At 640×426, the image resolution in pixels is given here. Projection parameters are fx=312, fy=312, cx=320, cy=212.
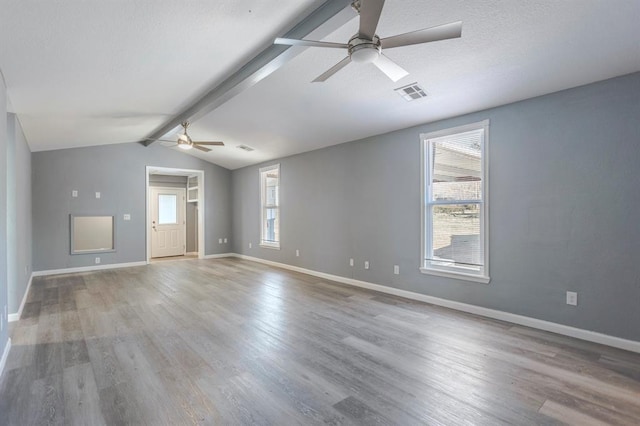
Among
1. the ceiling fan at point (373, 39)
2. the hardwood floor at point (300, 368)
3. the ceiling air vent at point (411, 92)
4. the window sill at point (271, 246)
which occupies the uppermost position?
the ceiling air vent at point (411, 92)

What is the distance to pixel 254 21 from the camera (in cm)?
251

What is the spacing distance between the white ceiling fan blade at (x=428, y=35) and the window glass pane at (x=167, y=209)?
8.73 m

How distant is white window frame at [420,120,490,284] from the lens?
3.75 meters

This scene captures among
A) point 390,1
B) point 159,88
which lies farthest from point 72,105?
point 390,1

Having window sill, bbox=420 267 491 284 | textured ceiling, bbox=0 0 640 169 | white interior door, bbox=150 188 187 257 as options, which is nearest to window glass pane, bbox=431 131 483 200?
textured ceiling, bbox=0 0 640 169

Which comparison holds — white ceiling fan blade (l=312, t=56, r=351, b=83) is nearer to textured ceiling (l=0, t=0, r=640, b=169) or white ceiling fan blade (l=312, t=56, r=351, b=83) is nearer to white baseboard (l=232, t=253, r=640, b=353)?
textured ceiling (l=0, t=0, r=640, b=169)

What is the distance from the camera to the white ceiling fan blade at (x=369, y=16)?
63.8 inches

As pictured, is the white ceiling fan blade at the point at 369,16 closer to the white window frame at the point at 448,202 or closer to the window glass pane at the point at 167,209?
the white window frame at the point at 448,202

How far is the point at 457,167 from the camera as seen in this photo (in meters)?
4.11

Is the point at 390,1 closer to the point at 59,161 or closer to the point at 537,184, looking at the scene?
the point at 537,184

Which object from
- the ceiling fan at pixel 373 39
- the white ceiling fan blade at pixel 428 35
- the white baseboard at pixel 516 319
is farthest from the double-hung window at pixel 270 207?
the white ceiling fan blade at pixel 428 35

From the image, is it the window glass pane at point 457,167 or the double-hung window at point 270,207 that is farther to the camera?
Answer: the double-hung window at point 270,207

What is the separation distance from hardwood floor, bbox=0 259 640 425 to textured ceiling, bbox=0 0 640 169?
8.28 feet

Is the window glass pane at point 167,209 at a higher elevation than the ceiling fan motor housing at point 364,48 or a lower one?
lower
